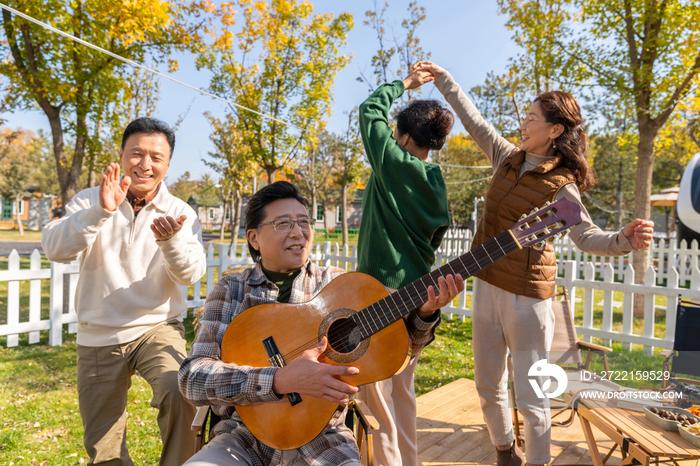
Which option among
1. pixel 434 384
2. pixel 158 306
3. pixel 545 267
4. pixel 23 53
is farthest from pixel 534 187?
pixel 23 53

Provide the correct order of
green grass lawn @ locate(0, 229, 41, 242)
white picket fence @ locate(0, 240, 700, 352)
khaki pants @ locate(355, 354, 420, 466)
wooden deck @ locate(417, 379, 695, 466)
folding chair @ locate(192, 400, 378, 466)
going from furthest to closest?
green grass lawn @ locate(0, 229, 41, 242)
white picket fence @ locate(0, 240, 700, 352)
wooden deck @ locate(417, 379, 695, 466)
khaki pants @ locate(355, 354, 420, 466)
folding chair @ locate(192, 400, 378, 466)

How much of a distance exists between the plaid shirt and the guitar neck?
162 millimetres

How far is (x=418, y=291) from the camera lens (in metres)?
1.80

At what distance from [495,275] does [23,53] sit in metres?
7.27

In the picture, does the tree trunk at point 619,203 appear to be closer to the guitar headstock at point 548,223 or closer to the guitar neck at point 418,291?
the guitar headstock at point 548,223

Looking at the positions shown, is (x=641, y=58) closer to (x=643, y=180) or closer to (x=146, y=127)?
(x=643, y=180)

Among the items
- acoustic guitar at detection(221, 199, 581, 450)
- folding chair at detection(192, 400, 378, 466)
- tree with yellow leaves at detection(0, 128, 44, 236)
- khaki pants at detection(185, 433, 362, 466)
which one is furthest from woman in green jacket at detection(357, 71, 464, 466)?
tree with yellow leaves at detection(0, 128, 44, 236)

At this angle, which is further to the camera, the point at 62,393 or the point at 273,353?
the point at 62,393

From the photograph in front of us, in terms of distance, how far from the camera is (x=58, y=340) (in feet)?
18.7

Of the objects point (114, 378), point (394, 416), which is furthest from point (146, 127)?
point (394, 416)

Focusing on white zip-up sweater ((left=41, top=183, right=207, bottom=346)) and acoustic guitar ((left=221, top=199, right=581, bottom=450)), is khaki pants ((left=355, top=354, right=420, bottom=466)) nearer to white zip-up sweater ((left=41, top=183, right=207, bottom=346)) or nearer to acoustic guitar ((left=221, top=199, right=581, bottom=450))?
acoustic guitar ((left=221, top=199, right=581, bottom=450))

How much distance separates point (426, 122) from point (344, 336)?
1.28 metres

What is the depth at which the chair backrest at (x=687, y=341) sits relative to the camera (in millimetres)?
3375

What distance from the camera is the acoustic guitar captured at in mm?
1749
